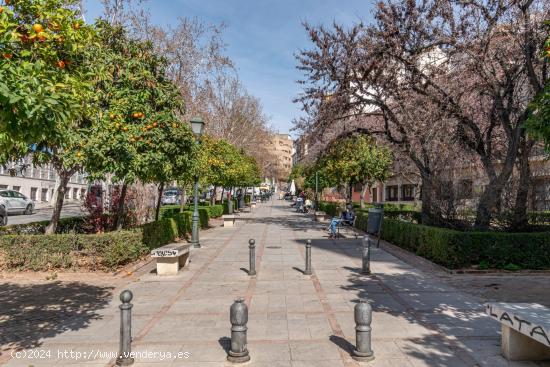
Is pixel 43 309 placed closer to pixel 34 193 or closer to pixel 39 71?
pixel 39 71

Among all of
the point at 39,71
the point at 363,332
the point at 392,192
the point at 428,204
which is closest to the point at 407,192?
the point at 392,192

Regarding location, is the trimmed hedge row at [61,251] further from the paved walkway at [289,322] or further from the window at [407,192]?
the window at [407,192]

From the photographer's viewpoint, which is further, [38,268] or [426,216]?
[426,216]

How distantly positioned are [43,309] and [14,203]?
25.1m

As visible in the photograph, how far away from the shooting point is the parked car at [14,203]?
90.5ft

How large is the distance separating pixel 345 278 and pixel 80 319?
5.88 m

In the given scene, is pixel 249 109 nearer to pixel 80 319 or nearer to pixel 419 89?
pixel 419 89

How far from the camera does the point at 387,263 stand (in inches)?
474

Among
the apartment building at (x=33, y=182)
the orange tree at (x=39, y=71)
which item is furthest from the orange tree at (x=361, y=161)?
the apartment building at (x=33, y=182)

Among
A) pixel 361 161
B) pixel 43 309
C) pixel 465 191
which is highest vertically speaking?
pixel 361 161

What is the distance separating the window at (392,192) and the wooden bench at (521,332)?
165 feet

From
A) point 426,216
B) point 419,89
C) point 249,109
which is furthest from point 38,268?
point 249,109

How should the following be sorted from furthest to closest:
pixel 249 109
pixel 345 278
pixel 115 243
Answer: pixel 249 109 < pixel 115 243 < pixel 345 278

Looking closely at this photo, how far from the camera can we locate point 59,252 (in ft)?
34.2
